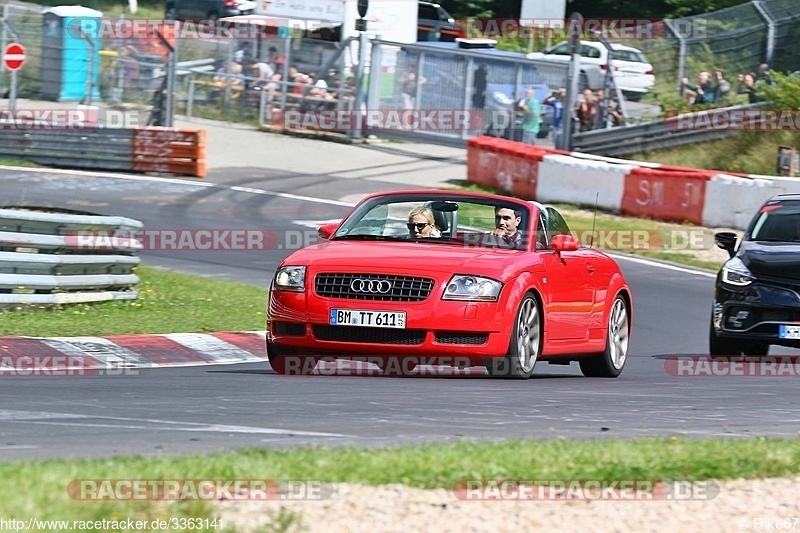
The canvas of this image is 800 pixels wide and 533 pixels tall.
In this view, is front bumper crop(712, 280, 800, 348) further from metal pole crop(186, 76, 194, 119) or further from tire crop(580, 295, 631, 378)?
metal pole crop(186, 76, 194, 119)

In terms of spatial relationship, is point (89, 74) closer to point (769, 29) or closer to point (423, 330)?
point (769, 29)

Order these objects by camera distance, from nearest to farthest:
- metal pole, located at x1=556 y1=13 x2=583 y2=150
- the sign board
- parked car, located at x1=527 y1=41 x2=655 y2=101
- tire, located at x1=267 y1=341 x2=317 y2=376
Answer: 1. tire, located at x1=267 y1=341 x2=317 y2=376
2. metal pole, located at x1=556 y1=13 x2=583 y2=150
3. parked car, located at x1=527 y1=41 x2=655 y2=101
4. the sign board

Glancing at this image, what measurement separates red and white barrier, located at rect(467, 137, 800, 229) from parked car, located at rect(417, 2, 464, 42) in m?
15.9

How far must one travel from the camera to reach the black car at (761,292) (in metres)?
11.9

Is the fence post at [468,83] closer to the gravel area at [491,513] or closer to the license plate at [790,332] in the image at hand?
the license plate at [790,332]

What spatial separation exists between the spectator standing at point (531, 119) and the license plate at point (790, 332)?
19.1 meters

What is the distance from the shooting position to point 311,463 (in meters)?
5.44

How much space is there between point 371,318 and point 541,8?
38.3m

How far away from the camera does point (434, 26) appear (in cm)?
4375

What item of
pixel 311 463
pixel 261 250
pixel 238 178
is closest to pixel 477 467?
pixel 311 463

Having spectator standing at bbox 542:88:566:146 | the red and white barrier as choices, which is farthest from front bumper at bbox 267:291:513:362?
spectator standing at bbox 542:88:566:146

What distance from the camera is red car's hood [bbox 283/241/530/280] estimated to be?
9.09 meters

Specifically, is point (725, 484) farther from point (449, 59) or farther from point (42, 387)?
point (449, 59)

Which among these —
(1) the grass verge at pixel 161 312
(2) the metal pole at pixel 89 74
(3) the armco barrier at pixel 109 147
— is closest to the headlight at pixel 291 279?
(1) the grass verge at pixel 161 312
